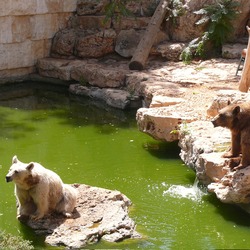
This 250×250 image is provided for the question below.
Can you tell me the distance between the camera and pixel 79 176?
38.5 ft

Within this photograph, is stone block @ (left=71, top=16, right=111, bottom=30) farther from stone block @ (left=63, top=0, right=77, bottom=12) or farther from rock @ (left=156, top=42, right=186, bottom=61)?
rock @ (left=156, top=42, right=186, bottom=61)

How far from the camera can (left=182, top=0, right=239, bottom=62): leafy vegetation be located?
17.6m

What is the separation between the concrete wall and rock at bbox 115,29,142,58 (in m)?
2.03

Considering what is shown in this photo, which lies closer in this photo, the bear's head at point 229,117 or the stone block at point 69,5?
the bear's head at point 229,117

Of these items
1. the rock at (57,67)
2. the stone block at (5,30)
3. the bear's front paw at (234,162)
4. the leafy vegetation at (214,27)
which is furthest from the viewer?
the stone block at (5,30)

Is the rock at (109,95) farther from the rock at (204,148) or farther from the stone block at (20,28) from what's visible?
the rock at (204,148)

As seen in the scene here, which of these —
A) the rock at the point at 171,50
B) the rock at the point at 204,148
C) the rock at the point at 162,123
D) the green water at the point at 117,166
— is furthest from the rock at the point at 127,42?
the rock at the point at 204,148

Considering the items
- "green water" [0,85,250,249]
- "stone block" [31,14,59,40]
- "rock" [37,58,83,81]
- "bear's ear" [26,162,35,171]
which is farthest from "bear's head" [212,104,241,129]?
"stone block" [31,14,59,40]

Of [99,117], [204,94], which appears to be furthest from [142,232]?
[99,117]

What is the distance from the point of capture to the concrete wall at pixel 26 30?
18.4m

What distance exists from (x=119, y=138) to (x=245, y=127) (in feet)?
15.6

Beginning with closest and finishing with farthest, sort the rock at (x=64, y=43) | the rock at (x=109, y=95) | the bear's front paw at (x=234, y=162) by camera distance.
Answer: the bear's front paw at (x=234, y=162) → the rock at (x=109, y=95) → the rock at (x=64, y=43)

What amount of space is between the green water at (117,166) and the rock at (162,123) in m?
0.46

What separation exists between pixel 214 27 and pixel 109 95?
3.66m
